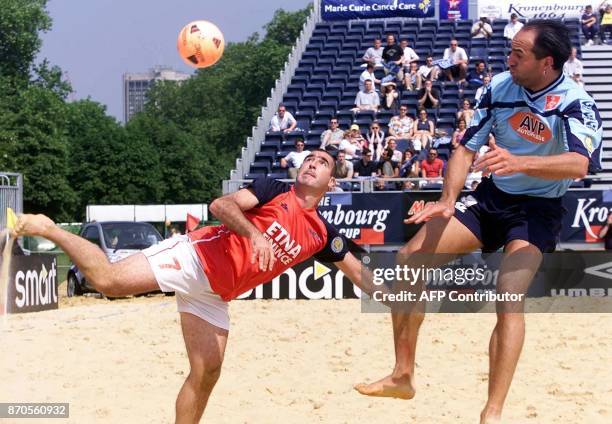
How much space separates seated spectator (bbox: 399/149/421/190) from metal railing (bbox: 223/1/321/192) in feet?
9.12

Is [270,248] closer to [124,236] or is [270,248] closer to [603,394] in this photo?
[603,394]

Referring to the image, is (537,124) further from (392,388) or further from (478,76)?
(478,76)

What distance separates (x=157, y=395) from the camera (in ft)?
30.0

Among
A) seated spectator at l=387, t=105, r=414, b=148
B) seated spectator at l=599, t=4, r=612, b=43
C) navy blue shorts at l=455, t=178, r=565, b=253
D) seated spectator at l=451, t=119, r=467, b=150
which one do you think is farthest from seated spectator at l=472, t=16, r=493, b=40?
navy blue shorts at l=455, t=178, r=565, b=253

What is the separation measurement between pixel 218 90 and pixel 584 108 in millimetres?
86217

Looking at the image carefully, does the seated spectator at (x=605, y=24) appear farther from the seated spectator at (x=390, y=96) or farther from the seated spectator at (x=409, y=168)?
the seated spectator at (x=409, y=168)

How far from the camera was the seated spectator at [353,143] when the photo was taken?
17656mm

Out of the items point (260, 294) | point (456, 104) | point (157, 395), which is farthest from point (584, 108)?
point (456, 104)

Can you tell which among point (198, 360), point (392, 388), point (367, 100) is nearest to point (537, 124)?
point (392, 388)

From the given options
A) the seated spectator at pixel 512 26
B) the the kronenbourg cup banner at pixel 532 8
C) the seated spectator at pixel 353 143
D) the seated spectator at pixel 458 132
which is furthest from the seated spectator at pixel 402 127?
the the kronenbourg cup banner at pixel 532 8

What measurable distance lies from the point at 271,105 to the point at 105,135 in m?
45.3

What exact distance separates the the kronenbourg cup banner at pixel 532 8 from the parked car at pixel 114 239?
371 inches

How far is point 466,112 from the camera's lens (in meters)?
18.0

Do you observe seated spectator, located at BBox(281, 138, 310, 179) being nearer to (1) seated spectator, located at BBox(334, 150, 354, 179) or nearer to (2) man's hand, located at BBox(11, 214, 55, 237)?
(1) seated spectator, located at BBox(334, 150, 354, 179)
